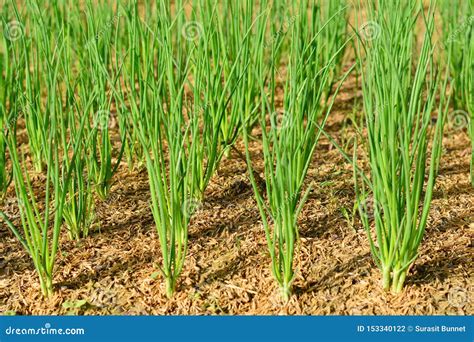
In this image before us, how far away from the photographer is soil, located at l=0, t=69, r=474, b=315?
208cm

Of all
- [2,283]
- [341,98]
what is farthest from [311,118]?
[341,98]

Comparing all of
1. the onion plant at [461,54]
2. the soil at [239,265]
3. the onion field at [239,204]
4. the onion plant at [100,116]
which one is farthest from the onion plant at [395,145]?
the onion plant at [100,116]

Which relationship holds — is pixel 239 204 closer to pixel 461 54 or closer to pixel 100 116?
pixel 100 116
